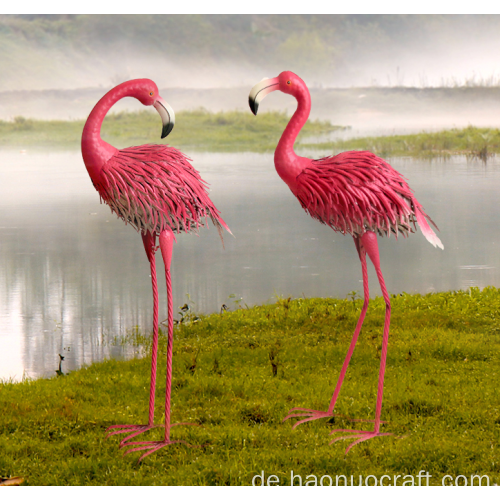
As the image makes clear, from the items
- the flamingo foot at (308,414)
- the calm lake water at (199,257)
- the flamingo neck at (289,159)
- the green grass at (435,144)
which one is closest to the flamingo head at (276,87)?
the flamingo neck at (289,159)

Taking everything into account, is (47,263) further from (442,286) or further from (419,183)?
(419,183)

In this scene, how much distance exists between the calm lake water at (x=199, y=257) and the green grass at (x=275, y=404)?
1369 millimetres

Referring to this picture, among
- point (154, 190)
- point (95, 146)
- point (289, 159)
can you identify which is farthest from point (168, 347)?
point (289, 159)

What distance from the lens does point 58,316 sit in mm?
10305

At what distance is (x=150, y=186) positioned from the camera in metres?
5.12

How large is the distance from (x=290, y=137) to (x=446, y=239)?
897 centimetres

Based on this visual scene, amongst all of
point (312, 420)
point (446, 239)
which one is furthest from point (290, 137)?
point (446, 239)

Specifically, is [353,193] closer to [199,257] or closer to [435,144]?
[199,257]

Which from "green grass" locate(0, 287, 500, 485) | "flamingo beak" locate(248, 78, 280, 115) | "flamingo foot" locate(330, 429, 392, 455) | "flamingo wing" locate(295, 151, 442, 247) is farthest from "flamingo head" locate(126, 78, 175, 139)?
"flamingo foot" locate(330, 429, 392, 455)

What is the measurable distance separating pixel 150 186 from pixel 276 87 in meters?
1.29

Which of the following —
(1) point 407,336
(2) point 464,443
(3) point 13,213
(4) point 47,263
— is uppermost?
(3) point 13,213

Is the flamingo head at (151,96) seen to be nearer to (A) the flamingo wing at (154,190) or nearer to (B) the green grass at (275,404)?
(A) the flamingo wing at (154,190)

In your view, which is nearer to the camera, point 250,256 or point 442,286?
point 442,286

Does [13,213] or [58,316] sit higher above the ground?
[13,213]
